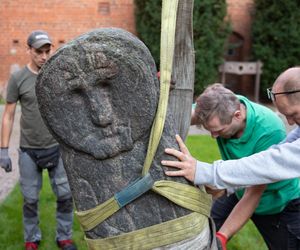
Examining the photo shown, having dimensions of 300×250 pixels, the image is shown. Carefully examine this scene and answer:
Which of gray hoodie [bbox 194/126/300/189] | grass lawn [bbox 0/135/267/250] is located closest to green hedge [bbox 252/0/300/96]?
grass lawn [bbox 0/135/267/250]

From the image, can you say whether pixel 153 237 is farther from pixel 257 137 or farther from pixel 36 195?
pixel 36 195

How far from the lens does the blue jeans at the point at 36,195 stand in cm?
363

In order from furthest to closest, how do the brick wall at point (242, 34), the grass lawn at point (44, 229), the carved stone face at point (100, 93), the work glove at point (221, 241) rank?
the brick wall at point (242, 34) → the grass lawn at point (44, 229) → the work glove at point (221, 241) → the carved stone face at point (100, 93)

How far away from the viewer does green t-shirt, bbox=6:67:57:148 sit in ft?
11.6

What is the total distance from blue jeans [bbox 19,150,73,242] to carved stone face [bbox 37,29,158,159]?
2.05 meters

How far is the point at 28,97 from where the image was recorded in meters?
3.56

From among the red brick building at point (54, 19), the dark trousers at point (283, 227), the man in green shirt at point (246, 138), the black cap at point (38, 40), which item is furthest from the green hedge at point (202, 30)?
the man in green shirt at point (246, 138)

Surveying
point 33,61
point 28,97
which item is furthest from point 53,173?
point 33,61

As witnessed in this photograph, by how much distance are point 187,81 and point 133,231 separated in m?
0.76

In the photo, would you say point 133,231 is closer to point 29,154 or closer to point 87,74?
point 87,74

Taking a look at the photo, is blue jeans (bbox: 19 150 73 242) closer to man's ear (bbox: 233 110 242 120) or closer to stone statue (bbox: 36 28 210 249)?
man's ear (bbox: 233 110 242 120)

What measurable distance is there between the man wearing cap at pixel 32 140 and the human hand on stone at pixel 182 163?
206 centimetres

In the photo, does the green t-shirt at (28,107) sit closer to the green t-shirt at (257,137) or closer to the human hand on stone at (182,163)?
the green t-shirt at (257,137)

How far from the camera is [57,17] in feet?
40.0
